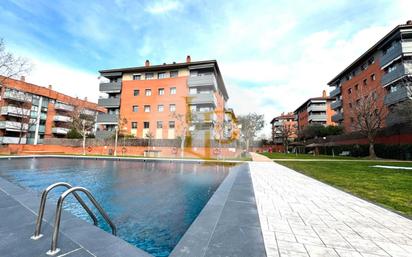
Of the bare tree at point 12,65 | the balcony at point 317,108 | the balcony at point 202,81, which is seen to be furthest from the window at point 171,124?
the balcony at point 317,108

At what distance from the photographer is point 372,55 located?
2983cm

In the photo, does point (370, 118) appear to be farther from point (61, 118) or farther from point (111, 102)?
point (61, 118)

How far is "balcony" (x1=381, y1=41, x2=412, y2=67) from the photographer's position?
23.1 metres

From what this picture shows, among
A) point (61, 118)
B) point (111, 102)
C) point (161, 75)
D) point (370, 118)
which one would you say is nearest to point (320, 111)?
point (370, 118)

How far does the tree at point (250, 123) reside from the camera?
42.6 m

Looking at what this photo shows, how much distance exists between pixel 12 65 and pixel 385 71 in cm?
4533

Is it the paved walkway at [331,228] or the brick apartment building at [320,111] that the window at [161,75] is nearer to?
the paved walkway at [331,228]

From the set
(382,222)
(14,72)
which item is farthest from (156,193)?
(14,72)

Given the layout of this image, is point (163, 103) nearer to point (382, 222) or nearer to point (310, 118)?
point (382, 222)

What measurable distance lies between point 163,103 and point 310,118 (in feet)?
144

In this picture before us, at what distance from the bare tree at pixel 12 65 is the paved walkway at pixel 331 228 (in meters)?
25.7

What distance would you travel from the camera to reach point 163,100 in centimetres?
3291

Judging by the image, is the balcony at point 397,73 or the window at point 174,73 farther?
the window at point 174,73

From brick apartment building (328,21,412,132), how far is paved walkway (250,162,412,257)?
71.8 ft
